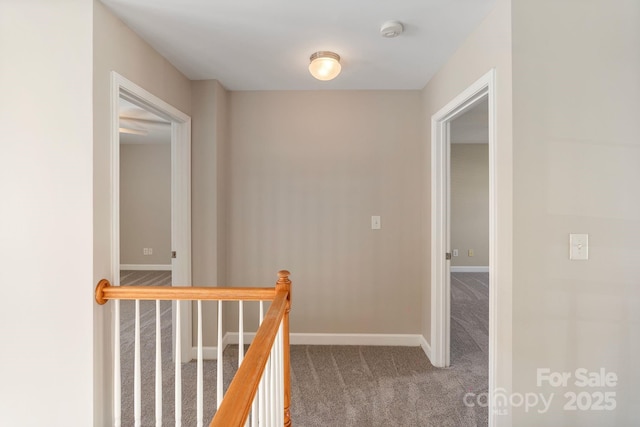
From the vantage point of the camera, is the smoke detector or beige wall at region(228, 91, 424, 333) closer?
the smoke detector

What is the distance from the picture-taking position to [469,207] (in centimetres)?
575

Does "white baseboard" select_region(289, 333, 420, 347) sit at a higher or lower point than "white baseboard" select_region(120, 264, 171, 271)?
lower

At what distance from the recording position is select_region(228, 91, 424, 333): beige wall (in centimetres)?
287

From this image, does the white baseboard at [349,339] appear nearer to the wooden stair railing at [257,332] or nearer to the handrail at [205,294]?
→ the wooden stair railing at [257,332]

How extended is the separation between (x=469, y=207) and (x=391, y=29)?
15.6ft

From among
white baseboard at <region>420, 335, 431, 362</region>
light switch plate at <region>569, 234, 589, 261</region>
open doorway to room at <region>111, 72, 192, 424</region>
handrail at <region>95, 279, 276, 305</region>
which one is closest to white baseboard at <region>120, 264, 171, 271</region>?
open doorway to room at <region>111, 72, 192, 424</region>

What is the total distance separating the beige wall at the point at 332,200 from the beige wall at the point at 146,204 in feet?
12.6

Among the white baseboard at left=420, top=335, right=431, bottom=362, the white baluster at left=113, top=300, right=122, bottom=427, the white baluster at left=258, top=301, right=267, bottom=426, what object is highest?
the white baluster at left=258, top=301, right=267, bottom=426

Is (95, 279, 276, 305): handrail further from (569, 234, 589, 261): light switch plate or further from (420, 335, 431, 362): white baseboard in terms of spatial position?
(420, 335, 431, 362): white baseboard

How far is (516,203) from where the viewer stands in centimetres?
148

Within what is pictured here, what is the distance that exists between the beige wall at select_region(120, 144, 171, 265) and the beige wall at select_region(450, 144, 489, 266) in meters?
5.61

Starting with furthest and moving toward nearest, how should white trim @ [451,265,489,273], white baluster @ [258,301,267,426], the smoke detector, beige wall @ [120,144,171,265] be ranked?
beige wall @ [120,144,171,265], white trim @ [451,265,489,273], the smoke detector, white baluster @ [258,301,267,426]

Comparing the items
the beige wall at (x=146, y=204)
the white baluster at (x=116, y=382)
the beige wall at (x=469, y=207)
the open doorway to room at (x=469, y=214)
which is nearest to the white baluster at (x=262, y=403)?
the white baluster at (x=116, y=382)

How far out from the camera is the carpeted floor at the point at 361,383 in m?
1.95
